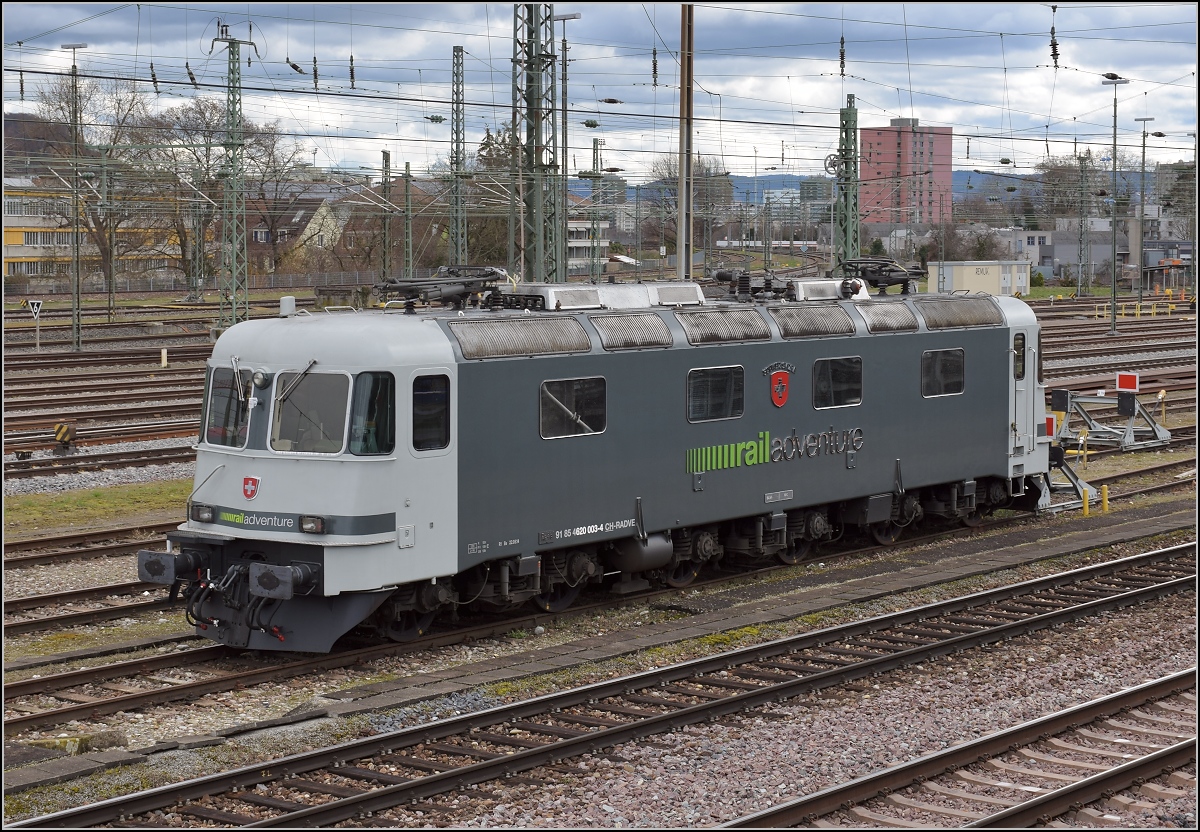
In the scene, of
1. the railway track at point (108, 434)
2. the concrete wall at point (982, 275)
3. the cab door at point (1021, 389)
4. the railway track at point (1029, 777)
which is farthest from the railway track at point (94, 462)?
the concrete wall at point (982, 275)

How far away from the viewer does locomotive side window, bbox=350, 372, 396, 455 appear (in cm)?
1274

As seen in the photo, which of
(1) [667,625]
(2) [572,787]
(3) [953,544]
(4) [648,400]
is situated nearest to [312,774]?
(2) [572,787]

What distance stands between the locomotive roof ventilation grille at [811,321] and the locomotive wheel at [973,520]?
4332 mm

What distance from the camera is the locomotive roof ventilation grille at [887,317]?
1819cm

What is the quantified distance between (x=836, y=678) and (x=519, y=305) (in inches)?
211

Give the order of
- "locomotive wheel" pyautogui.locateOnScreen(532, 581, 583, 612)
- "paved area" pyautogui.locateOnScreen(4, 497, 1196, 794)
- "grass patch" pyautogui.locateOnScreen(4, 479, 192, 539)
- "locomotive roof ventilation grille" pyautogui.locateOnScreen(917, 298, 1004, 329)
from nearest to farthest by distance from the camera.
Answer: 1. "paved area" pyautogui.locateOnScreen(4, 497, 1196, 794)
2. "locomotive wheel" pyautogui.locateOnScreen(532, 581, 583, 612)
3. "locomotive roof ventilation grille" pyautogui.locateOnScreen(917, 298, 1004, 329)
4. "grass patch" pyautogui.locateOnScreen(4, 479, 192, 539)

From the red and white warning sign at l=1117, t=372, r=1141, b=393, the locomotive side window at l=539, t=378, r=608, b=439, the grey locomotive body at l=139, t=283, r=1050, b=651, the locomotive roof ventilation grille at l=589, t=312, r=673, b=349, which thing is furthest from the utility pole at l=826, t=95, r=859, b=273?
the locomotive side window at l=539, t=378, r=608, b=439

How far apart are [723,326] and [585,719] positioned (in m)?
6.38

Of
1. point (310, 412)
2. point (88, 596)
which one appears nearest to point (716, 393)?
point (310, 412)

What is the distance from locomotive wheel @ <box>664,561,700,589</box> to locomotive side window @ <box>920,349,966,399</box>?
14.2 ft

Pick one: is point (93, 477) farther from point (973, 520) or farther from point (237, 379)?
point (973, 520)

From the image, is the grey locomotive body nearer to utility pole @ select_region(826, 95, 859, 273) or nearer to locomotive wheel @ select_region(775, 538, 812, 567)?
locomotive wheel @ select_region(775, 538, 812, 567)

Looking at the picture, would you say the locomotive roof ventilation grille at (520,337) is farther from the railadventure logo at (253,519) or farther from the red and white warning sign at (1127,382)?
the red and white warning sign at (1127,382)

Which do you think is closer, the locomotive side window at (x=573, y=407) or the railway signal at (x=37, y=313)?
the locomotive side window at (x=573, y=407)
